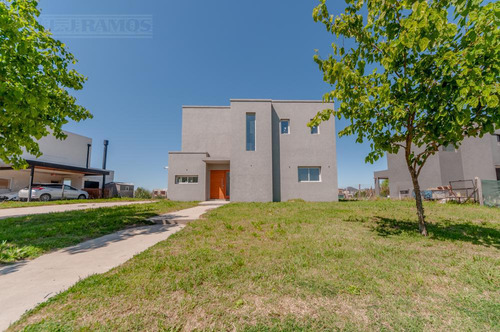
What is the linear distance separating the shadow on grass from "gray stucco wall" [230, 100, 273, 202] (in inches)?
318

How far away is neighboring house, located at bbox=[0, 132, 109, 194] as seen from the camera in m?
17.8

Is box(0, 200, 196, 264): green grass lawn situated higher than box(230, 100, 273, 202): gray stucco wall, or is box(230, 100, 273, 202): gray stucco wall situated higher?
box(230, 100, 273, 202): gray stucco wall

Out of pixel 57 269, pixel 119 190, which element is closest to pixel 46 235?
pixel 57 269

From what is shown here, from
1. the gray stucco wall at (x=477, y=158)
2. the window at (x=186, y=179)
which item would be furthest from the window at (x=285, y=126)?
the gray stucco wall at (x=477, y=158)

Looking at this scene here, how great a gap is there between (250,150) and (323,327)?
486 inches

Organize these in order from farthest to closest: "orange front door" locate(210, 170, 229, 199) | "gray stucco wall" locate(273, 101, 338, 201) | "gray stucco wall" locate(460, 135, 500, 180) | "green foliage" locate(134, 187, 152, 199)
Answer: "green foliage" locate(134, 187, 152, 199), "gray stucco wall" locate(460, 135, 500, 180), "orange front door" locate(210, 170, 229, 199), "gray stucco wall" locate(273, 101, 338, 201)

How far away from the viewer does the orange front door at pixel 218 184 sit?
15383mm

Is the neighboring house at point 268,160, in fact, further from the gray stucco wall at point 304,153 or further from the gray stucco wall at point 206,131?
the gray stucco wall at point 206,131

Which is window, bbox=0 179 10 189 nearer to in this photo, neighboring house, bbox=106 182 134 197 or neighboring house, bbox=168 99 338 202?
neighboring house, bbox=106 182 134 197

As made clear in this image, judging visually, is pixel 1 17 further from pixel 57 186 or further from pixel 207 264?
pixel 57 186

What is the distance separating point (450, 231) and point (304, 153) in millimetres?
9691

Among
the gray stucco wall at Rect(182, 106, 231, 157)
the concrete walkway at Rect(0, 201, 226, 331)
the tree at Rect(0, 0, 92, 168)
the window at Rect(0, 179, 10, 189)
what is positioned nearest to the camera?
the concrete walkway at Rect(0, 201, 226, 331)

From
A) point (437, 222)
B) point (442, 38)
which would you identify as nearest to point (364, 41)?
point (442, 38)

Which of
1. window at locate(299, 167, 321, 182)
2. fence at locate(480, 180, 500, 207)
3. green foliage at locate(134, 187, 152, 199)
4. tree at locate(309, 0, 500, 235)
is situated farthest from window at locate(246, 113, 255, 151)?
green foliage at locate(134, 187, 152, 199)
